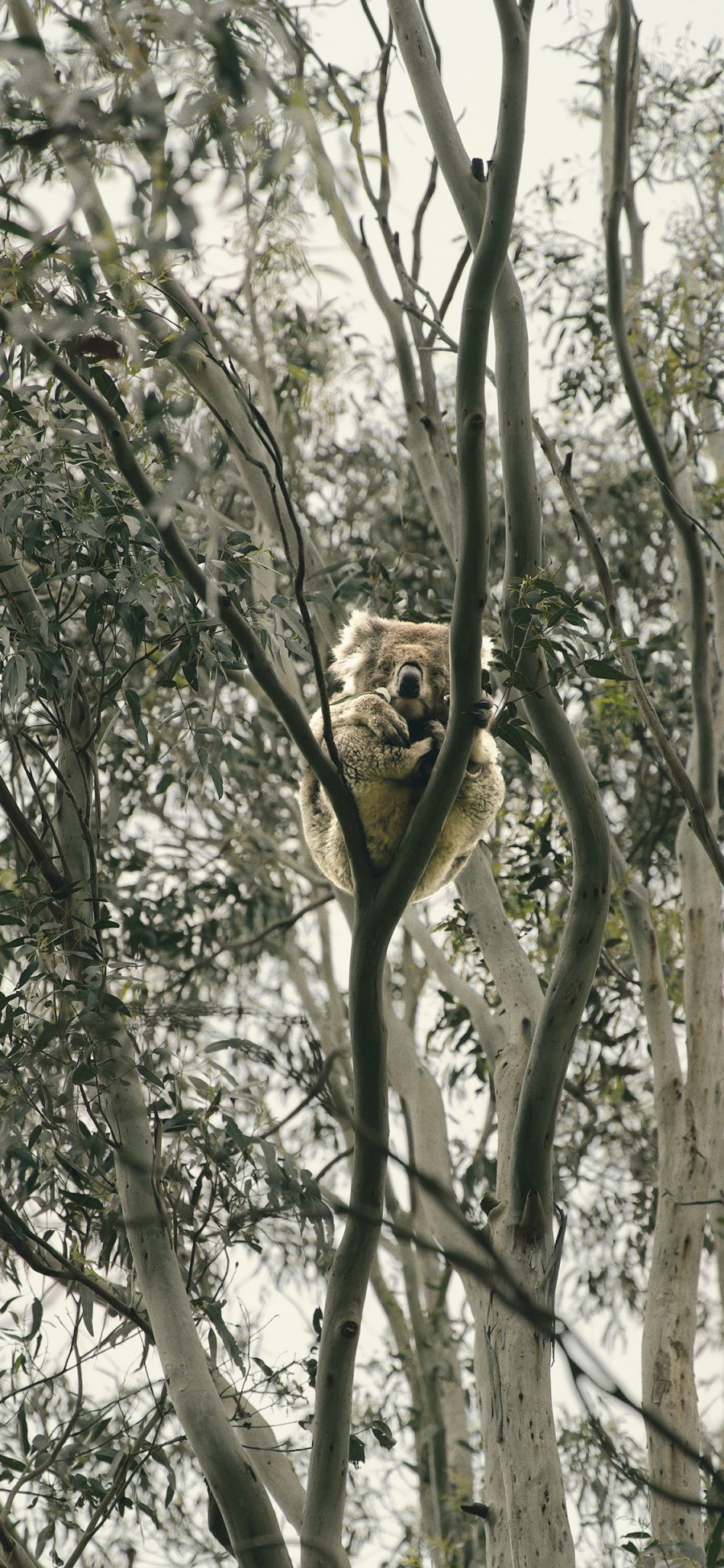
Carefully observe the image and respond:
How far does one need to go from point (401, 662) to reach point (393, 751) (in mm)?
731

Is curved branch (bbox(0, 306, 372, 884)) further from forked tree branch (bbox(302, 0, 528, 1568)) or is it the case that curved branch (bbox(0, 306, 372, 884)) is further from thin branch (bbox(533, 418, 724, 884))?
thin branch (bbox(533, 418, 724, 884))

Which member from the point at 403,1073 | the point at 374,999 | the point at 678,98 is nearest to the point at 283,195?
the point at 374,999

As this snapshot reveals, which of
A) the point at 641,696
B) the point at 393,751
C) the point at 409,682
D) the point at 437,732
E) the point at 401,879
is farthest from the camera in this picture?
the point at 409,682

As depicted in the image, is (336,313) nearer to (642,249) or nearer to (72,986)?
(642,249)

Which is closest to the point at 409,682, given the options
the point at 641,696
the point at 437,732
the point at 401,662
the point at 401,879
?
the point at 437,732

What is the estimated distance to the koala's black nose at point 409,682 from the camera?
3885 mm

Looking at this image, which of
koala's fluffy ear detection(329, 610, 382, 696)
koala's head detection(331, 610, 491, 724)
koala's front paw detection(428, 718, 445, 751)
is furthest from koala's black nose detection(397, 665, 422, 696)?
koala's fluffy ear detection(329, 610, 382, 696)

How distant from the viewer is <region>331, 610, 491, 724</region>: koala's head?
3.93m

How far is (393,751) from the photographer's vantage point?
11.6 ft

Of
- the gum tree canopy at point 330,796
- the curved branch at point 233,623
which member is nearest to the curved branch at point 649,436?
the gum tree canopy at point 330,796

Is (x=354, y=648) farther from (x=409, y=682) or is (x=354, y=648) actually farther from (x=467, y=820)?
(x=467, y=820)

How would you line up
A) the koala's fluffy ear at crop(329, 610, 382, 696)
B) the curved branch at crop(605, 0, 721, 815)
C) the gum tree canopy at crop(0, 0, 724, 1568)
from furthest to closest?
the koala's fluffy ear at crop(329, 610, 382, 696), the curved branch at crop(605, 0, 721, 815), the gum tree canopy at crop(0, 0, 724, 1568)

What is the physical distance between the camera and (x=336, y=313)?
296 inches

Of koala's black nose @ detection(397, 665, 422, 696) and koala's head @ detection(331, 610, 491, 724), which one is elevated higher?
koala's head @ detection(331, 610, 491, 724)
